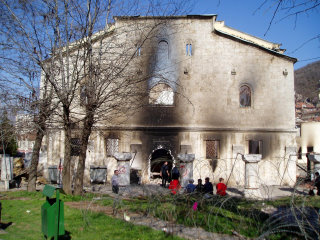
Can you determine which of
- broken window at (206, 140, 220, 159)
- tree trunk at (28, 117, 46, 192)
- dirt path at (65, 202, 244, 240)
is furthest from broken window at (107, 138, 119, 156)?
dirt path at (65, 202, 244, 240)

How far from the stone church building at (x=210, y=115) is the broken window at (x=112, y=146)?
69 millimetres

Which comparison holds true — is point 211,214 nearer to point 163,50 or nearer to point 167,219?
point 167,219

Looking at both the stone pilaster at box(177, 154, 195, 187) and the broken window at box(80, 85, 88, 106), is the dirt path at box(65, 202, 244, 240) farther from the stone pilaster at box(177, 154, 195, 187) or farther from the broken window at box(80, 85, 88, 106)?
the stone pilaster at box(177, 154, 195, 187)

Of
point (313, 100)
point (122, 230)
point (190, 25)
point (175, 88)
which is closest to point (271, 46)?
point (190, 25)

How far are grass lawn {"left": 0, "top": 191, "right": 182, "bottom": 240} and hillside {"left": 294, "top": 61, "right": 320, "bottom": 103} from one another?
82.5 metres

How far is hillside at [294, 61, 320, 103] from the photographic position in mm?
83250

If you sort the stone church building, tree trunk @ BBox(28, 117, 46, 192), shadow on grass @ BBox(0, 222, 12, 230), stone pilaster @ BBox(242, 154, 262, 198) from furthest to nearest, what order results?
1. the stone church building
2. stone pilaster @ BBox(242, 154, 262, 198)
3. tree trunk @ BBox(28, 117, 46, 192)
4. shadow on grass @ BBox(0, 222, 12, 230)

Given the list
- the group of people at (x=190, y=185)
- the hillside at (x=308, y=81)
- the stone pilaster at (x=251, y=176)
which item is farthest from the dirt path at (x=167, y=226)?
the hillside at (x=308, y=81)

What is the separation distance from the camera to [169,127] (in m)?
22.3

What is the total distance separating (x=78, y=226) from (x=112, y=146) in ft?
46.7

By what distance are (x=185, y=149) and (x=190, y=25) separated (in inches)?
346

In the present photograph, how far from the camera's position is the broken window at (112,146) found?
22469 millimetres

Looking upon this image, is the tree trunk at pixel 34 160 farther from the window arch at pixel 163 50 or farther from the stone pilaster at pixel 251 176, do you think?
the window arch at pixel 163 50

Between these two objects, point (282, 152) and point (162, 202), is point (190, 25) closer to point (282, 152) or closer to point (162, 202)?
point (282, 152)
